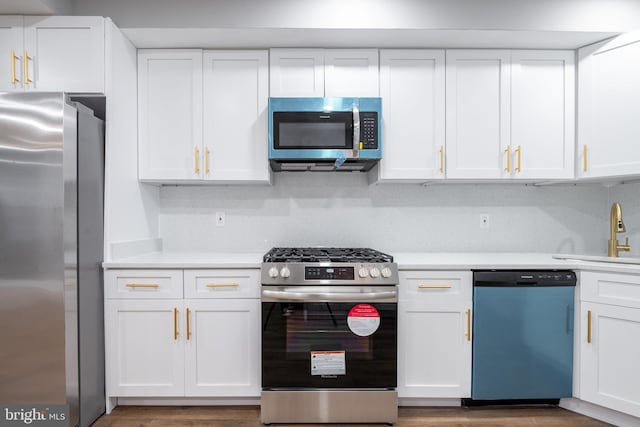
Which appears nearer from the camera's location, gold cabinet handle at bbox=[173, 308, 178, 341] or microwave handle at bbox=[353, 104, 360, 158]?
gold cabinet handle at bbox=[173, 308, 178, 341]

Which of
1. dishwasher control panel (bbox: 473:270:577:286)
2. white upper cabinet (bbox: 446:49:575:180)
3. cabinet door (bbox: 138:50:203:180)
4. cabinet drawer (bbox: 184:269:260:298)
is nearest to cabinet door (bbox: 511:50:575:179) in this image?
white upper cabinet (bbox: 446:49:575:180)

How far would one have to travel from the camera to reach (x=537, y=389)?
6.57 ft

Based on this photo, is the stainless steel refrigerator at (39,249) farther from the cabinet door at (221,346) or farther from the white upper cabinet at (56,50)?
the cabinet door at (221,346)

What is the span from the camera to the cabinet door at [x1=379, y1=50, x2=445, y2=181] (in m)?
2.29

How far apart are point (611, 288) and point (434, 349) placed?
1019mm

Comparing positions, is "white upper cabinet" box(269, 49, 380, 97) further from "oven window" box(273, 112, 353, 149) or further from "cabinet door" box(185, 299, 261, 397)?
"cabinet door" box(185, 299, 261, 397)

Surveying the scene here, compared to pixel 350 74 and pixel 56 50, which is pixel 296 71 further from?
pixel 56 50

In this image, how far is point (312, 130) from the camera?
2166 mm

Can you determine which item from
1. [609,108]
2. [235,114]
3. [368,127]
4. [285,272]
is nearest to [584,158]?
[609,108]

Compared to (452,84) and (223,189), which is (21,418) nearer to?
(223,189)

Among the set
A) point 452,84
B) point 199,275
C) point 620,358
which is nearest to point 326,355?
point 199,275

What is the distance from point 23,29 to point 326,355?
98.5 inches

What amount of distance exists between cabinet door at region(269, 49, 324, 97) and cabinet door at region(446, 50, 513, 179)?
0.86 metres

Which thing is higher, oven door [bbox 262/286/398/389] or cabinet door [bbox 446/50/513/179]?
cabinet door [bbox 446/50/513/179]
